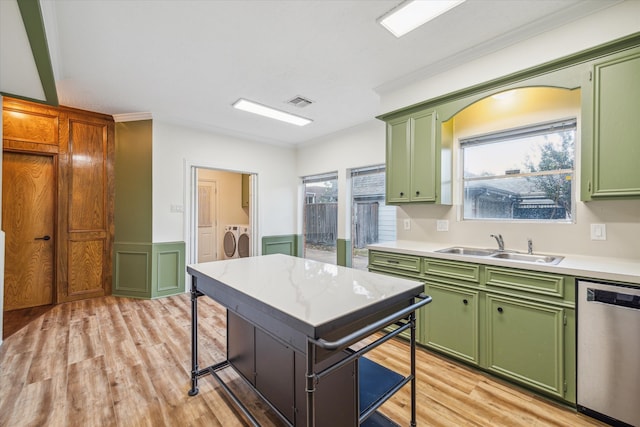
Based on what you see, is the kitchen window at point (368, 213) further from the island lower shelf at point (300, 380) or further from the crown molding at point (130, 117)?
the crown molding at point (130, 117)

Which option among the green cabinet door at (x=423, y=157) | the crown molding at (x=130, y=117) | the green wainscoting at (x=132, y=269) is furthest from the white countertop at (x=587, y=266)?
the crown molding at (x=130, y=117)

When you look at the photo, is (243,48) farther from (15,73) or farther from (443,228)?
(443,228)

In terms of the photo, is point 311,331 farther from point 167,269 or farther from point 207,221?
point 207,221

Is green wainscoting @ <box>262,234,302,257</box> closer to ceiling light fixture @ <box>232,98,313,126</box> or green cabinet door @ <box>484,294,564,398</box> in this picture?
ceiling light fixture @ <box>232,98,313,126</box>

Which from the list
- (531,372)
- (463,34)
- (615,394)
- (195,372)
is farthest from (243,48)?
(615,394)

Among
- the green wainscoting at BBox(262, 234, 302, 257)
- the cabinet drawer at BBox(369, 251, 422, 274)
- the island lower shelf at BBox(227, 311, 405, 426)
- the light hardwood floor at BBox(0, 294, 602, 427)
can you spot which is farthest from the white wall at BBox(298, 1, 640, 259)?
the green wainscoting at BBox(262, 234, 302, 257)

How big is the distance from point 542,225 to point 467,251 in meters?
0.63

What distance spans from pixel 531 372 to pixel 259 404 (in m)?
1.90

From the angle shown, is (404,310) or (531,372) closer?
(404,310)

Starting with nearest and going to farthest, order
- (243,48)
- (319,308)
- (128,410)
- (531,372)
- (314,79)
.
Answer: (319,308) < (128,410) < (531,372) < (243,48) < (314,79)

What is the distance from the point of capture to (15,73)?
7.70 ft

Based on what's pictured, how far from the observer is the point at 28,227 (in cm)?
363

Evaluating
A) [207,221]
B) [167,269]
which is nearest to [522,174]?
[167,269]

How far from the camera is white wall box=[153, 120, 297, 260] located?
4113 millimetres
